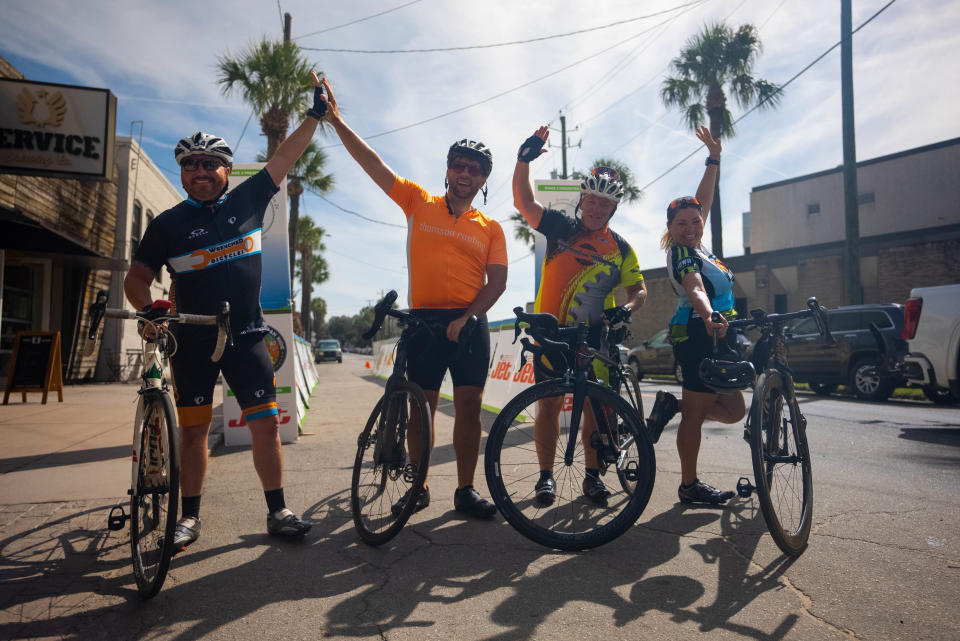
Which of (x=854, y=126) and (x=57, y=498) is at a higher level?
(x=854, y=126)

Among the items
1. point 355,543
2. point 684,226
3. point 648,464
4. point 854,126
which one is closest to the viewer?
point 648,464

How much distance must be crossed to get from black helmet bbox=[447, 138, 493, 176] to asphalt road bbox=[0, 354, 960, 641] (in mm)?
2138

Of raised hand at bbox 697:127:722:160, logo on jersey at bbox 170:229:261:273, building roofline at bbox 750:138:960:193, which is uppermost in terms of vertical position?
building roofline at bbox 750:138:960:193

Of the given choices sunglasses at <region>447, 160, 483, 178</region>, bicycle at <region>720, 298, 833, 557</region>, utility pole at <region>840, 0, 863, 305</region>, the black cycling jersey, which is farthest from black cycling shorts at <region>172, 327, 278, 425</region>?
utility pole at <region>840, 0, 863, 305</region>

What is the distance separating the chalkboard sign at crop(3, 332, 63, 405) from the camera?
968 centimetres

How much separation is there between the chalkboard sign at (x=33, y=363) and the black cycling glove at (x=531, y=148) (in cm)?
952

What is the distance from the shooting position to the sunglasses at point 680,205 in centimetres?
389

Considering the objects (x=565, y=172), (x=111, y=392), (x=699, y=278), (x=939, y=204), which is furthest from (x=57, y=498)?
(x=939, y=204)

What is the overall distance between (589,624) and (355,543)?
1.44 m

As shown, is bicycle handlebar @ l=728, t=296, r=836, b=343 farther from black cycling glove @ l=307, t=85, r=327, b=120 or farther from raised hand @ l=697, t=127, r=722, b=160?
black cycling glove @ l=307, t=85, r=327, b=120

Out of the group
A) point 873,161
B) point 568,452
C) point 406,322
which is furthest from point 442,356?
point 873,161

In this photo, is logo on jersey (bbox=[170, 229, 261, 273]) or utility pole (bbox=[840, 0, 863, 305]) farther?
utility pole (bbox=[840, 0, 863, 305])

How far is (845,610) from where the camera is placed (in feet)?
7.70

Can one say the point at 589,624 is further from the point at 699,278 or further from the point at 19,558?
the point at 19,558
